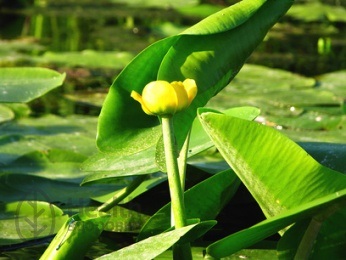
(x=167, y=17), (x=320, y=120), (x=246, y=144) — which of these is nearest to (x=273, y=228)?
(x=246, y=144)

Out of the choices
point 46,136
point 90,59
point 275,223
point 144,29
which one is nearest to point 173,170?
point 275,223

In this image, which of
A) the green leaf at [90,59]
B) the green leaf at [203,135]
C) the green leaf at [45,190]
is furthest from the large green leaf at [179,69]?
the green leaf at [90,59]

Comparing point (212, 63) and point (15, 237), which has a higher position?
point (212, 63)

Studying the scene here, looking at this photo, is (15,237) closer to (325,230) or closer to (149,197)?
(149,197)

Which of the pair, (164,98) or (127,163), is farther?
(127,163)

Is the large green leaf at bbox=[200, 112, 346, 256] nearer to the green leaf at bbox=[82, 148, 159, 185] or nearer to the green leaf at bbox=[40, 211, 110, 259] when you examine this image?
the green leaf at bbox=[40, 211, 110, 259]

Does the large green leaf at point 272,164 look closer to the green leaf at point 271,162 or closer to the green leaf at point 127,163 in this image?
the green leaf at point 271,162

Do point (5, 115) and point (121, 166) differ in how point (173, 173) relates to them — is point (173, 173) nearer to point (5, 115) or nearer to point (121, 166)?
point (121, 166)
